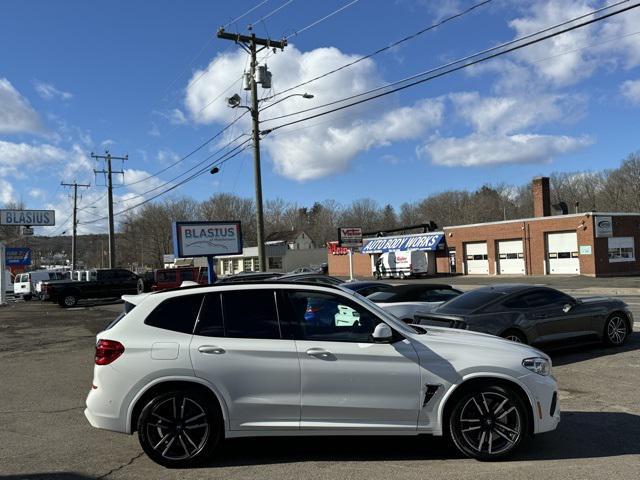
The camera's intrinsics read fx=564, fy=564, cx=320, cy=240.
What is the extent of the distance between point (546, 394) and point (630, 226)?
4206 cm

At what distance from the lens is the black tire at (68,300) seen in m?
30.1

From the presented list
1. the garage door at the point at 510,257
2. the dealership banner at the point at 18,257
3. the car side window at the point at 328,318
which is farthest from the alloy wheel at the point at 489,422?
A: the dealership banner at the point at 18,257

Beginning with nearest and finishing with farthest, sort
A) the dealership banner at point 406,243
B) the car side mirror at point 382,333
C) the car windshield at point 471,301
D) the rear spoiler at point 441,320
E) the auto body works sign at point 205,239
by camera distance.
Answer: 1. the car side mirror at point 382,333
2. the rear spoiler at point 441,320
3. the car windshield at point 471,301
4. the auto body works sign at point 205,239
5. the dealership banner at point 406,243

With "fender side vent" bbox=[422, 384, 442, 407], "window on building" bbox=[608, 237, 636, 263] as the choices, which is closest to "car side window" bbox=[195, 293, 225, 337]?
"fender side vent" bbox=[422, 384, 442, 407]

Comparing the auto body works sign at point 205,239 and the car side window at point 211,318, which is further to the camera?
the auto body works sign at point 205,239

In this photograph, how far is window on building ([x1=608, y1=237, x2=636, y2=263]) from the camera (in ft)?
132

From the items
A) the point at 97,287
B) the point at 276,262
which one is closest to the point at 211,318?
the point at 97,287

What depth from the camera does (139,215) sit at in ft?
356

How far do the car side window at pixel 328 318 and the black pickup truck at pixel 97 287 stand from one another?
27875 millimetres

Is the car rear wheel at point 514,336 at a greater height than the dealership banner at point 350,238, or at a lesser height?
lesser

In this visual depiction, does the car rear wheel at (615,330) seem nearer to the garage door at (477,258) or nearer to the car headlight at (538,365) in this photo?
the car headlight at (538,365)

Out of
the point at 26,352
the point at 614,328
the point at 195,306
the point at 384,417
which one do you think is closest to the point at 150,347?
the point at 195,306

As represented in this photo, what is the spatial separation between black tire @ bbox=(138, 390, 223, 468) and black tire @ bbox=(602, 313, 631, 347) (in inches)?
320

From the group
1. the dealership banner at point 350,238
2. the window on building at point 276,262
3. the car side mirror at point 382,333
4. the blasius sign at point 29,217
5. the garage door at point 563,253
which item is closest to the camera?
the car side mirror at point 382,333
